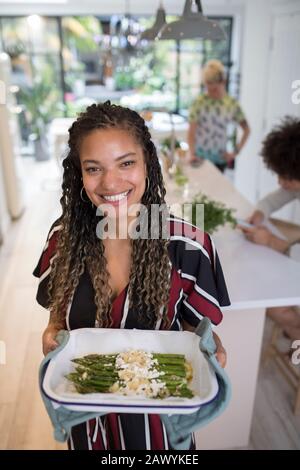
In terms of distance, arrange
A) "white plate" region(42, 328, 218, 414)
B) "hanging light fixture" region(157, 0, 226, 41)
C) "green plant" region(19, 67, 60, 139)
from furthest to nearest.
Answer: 1. "green plant" region(19, 67, 60, 139)
2. "hanging light fixture" region(157, 0, 226, 41)
3. "white plate" region(42, 328, 218, 414)

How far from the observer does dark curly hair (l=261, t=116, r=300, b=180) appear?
6.22 feet

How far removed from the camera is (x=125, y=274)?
1.12 metres

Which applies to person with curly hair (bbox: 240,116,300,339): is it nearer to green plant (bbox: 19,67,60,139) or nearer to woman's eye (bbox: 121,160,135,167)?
woman's eye (bbox: 121,160,135,167)

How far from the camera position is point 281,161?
1.94m

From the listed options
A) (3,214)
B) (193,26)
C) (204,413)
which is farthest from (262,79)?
(204,413)

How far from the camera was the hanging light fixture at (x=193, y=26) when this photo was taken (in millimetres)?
1570

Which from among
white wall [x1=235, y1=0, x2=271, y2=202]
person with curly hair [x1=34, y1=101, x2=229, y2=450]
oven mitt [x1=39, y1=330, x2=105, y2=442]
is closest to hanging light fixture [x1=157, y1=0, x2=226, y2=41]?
person with curly hair [x1=34, y1=101, x2=229, y2=450]

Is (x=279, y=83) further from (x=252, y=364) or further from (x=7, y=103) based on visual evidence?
(x=252, y=364)

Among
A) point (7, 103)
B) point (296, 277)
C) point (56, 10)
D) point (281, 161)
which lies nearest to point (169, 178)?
point (281, 161)

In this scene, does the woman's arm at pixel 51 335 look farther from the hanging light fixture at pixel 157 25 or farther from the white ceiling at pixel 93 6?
the white ceiling at pixel 93 6

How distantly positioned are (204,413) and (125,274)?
398 millimetres

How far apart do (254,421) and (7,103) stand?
3290 millimetres

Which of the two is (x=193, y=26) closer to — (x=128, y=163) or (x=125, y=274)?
(x=128, y=163)

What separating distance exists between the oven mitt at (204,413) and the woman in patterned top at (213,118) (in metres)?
2.48
